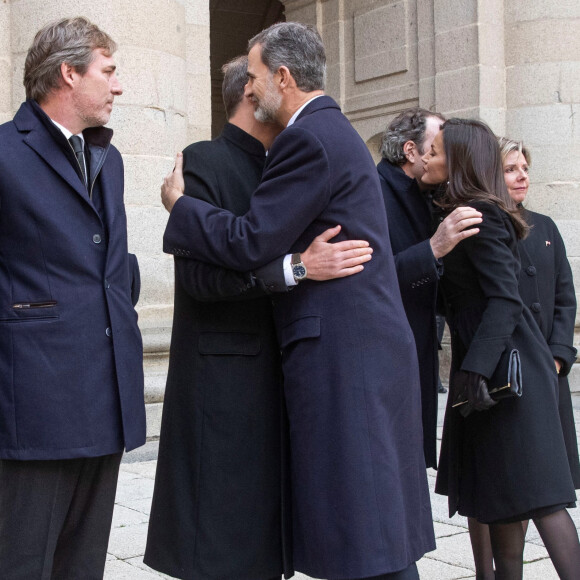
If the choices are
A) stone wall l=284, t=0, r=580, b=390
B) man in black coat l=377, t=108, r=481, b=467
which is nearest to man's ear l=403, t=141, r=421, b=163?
man in black coat l=377, t=108, r=481, b=467

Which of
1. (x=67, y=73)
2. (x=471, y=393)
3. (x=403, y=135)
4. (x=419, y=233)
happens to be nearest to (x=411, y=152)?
(x=403, y=135)

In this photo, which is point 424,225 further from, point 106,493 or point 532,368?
point 106,493

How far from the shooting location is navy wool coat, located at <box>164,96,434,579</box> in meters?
2.53

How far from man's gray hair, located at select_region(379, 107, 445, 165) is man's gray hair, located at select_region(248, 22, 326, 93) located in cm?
96

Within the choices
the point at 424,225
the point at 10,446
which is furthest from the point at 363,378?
the point at 424,225

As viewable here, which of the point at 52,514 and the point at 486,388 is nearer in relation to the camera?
the point at 52,514

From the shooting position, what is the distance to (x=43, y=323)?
8.32 feet

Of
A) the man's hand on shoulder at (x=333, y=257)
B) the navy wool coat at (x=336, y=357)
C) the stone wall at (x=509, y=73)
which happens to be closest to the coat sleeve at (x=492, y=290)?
the navy wool coat at (x=336, y=357)

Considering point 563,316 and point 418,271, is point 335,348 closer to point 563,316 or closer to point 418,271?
point 418,271

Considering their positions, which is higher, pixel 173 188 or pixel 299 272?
pixel 173 188

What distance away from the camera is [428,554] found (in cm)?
402

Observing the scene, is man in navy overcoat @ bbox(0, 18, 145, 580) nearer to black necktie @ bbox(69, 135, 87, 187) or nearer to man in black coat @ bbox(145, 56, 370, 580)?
black necktie @ bbox(69, 135, 87, 187)

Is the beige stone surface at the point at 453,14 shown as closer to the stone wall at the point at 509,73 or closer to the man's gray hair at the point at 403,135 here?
the stone wall at the point at 509,73

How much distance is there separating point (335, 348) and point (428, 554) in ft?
5.90
